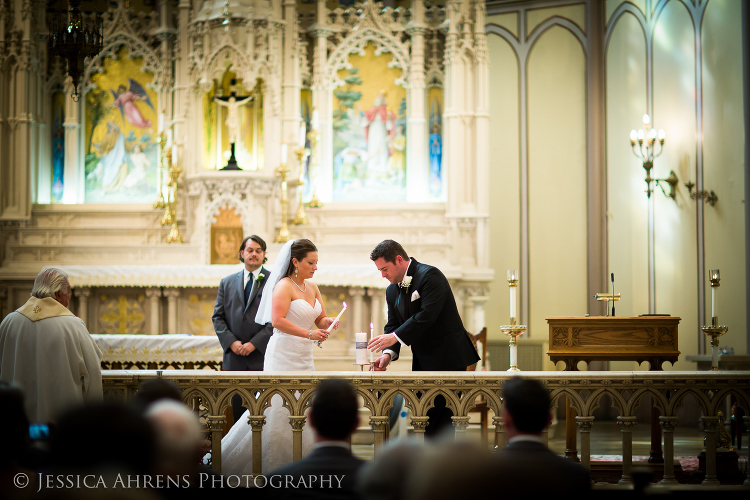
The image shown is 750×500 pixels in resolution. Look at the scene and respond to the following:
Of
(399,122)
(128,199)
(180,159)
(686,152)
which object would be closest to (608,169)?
(686,152)

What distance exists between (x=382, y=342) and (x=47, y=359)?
6.13ft

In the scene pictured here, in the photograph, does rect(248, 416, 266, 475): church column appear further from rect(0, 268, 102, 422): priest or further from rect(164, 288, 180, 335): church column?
rect(164, 288, 180, 335): church column

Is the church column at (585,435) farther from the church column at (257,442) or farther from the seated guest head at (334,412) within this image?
the seated guest head at (334,412)

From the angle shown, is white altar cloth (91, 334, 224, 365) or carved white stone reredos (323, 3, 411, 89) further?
carved white stone reredos (323, 3, 411, 89)

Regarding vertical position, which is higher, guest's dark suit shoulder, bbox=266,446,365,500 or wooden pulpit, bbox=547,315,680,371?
wooden pulpit, bbox=547,315,680,371

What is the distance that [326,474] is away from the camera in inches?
97.7

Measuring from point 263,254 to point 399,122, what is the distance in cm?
522

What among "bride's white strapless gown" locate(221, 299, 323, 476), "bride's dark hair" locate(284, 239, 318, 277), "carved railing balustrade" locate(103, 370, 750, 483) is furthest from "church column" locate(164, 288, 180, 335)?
"carved railing balustrade" locate(103, 370, 750, 483)

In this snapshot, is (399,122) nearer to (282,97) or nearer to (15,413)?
(282,97)

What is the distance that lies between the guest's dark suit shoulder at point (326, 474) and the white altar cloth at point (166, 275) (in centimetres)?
630

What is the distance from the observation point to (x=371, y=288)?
897 centimetres

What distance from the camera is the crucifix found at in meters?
10.4

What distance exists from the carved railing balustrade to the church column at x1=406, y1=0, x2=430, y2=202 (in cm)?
642

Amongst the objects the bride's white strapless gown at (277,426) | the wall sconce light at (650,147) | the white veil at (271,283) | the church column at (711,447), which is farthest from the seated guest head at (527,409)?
the wall sconce light at (650,147)
